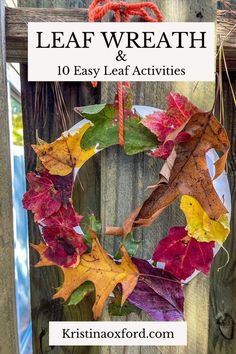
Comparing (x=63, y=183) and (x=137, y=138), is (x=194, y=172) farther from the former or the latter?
(x=63, y=183)

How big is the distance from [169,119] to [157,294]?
0.39m

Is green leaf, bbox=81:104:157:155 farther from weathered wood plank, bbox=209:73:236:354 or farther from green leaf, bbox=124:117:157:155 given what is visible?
weathered wood plank, bbox=209:73:236:354

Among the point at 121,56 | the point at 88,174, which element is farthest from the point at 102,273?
the point at 121,56

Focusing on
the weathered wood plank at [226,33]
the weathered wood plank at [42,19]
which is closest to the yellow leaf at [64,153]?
the weathered wood plank at [42,19]

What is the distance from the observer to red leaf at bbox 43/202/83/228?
3.11 ft

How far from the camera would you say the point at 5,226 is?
94 centimetres

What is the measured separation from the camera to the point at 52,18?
36.0 inches

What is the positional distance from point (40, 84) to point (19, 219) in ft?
3.85

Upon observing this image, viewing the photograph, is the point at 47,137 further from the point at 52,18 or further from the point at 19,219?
the point at 19,219

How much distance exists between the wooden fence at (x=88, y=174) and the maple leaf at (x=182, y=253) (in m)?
0.04

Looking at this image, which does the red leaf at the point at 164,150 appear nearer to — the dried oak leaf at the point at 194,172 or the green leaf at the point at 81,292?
the dried oak leaf at the point at 194,172

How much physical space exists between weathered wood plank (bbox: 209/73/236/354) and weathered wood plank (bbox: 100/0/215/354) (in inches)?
8.0

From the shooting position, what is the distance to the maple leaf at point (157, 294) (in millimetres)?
952

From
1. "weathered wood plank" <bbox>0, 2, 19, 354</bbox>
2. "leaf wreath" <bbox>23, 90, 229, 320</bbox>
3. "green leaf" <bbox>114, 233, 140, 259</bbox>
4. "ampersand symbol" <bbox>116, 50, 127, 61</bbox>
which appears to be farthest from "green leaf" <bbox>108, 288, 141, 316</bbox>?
"ampersand symbol" <bbox>116, 50, 127, 61</bbox>
